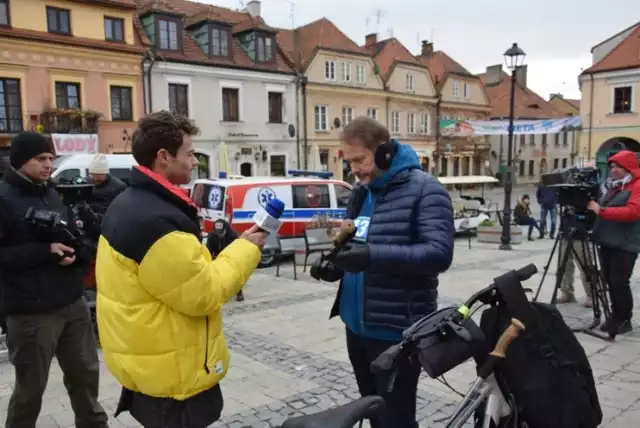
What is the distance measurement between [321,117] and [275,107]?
2915 millimetres

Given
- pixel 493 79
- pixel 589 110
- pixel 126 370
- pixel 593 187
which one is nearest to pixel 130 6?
pixel 593 187

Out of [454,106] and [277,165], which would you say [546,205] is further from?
[454,106]

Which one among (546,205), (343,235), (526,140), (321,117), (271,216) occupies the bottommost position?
(546,205)

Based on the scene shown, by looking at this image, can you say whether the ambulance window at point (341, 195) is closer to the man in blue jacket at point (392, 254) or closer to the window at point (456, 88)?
the man in blue jacket at point (392, 254)

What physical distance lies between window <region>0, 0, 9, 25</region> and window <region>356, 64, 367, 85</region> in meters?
16.9

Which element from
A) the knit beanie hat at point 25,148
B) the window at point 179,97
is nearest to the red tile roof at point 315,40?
the window at point 179,97

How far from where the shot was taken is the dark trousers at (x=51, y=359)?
10.0ft

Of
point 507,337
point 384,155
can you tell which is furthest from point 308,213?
point 507,337

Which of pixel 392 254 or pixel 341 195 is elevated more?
pixel 392 254

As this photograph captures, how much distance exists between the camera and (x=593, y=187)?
548 centimetres

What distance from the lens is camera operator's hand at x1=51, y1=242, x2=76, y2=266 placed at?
3094 millimetres

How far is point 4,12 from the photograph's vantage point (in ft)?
59.0

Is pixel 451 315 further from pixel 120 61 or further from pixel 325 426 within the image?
pixel 120 61

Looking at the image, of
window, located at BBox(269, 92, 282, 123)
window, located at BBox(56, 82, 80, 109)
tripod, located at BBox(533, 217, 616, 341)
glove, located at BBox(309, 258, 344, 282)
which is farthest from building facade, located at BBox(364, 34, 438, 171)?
glove, located at BBox(309, 258, 344, 282)
